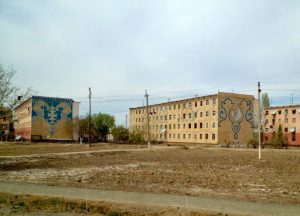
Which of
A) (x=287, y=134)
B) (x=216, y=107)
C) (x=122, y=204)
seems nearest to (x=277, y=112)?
(x=287, y=134)

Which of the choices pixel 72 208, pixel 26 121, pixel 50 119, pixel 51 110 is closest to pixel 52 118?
pixel 50 119

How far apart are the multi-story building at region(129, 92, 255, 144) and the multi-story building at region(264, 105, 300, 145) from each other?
Result: 385 inches

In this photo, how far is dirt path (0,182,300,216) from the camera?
10133 millimetres

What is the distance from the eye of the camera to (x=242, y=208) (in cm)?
1041

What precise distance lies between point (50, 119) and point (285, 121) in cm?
6110

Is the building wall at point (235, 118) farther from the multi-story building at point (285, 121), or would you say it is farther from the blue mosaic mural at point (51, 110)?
the blue mosaic mural at point (51, 110)

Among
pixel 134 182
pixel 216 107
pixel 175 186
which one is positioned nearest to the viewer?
pixel 175 186

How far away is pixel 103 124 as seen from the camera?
112 meters

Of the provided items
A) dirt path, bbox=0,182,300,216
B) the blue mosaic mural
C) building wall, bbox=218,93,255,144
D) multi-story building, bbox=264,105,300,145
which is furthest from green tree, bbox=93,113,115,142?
dirt path, bbox=0,182,300,216

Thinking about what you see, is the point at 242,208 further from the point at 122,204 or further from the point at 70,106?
the point at 70,106

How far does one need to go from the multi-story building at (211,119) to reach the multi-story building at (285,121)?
9773 mm

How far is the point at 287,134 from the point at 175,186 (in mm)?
79491

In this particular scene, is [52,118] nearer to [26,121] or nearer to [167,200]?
[26,121]

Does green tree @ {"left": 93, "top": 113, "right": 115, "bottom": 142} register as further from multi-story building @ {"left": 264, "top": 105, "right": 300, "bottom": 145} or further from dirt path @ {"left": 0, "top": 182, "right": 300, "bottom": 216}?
dirt path @ {"left": 0, "top": 182, "right": 300, "bottom": 216}
